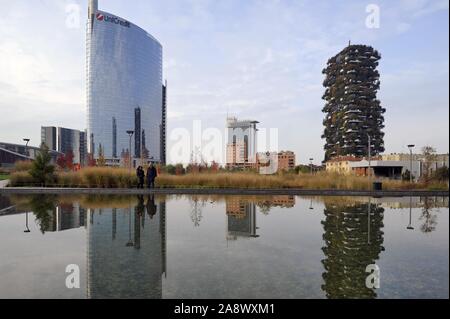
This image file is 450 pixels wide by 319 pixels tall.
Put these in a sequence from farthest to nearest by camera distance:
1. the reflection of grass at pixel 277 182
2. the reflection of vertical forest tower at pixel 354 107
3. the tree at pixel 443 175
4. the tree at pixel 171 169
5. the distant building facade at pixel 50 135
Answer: the distant building facade at pixel 50 135, the reflection of vertical forest tower at pixel 354 107, the tree at pixel 171 169, the reflection of grass at pixel 277 182, the tree at pixel 443 175

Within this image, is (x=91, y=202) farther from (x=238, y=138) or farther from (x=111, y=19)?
(x=238, y=138)

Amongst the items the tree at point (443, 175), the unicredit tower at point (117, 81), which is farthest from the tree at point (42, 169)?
the unicredit tower at point (117, 81)

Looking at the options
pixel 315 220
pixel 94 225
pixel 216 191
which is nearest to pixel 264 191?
pixel 216 191

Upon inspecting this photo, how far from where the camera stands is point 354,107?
55156 mm

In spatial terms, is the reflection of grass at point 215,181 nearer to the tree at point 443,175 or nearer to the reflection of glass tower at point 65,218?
the tree at point 443,175

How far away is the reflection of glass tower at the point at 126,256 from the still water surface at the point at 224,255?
2 cm

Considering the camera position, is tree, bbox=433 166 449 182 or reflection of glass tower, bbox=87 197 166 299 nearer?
reflection of glass tower, bbox=87 197 166 299

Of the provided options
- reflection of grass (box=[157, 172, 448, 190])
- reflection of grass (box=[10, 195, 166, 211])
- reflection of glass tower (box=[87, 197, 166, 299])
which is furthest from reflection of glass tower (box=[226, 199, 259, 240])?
reflection of grass (box=[157, 172, 448, 190])

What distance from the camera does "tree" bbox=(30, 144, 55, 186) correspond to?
20.0 m

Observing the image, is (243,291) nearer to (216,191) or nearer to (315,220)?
(315,220)

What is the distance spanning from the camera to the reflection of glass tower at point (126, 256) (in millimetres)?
3621

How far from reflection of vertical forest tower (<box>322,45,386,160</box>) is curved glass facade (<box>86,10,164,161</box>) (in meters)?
53.0

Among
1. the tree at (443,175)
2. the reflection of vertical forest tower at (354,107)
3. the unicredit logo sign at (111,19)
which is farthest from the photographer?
the unicredit logo sign at (111,19)

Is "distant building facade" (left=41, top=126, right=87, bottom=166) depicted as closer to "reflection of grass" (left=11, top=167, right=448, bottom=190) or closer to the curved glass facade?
the curved glass facade
